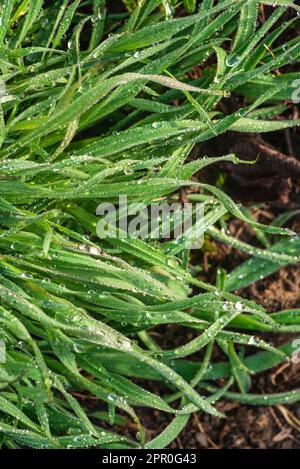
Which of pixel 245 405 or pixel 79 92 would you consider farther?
pixel 245 405

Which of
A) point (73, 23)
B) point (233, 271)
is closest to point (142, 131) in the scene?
point (73, 23)

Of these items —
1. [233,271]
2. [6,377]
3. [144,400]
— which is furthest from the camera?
[233,271]

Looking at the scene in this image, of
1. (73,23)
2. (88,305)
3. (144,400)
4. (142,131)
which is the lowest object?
(144,400)

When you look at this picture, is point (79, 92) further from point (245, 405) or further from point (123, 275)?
point (245, 405)

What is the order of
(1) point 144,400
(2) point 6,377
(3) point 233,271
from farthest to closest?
(3) point 233,271
(1) point 144,400
(2) point 6,377

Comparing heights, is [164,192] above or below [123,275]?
above

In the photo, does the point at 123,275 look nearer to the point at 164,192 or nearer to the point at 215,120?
the point at 164,192
